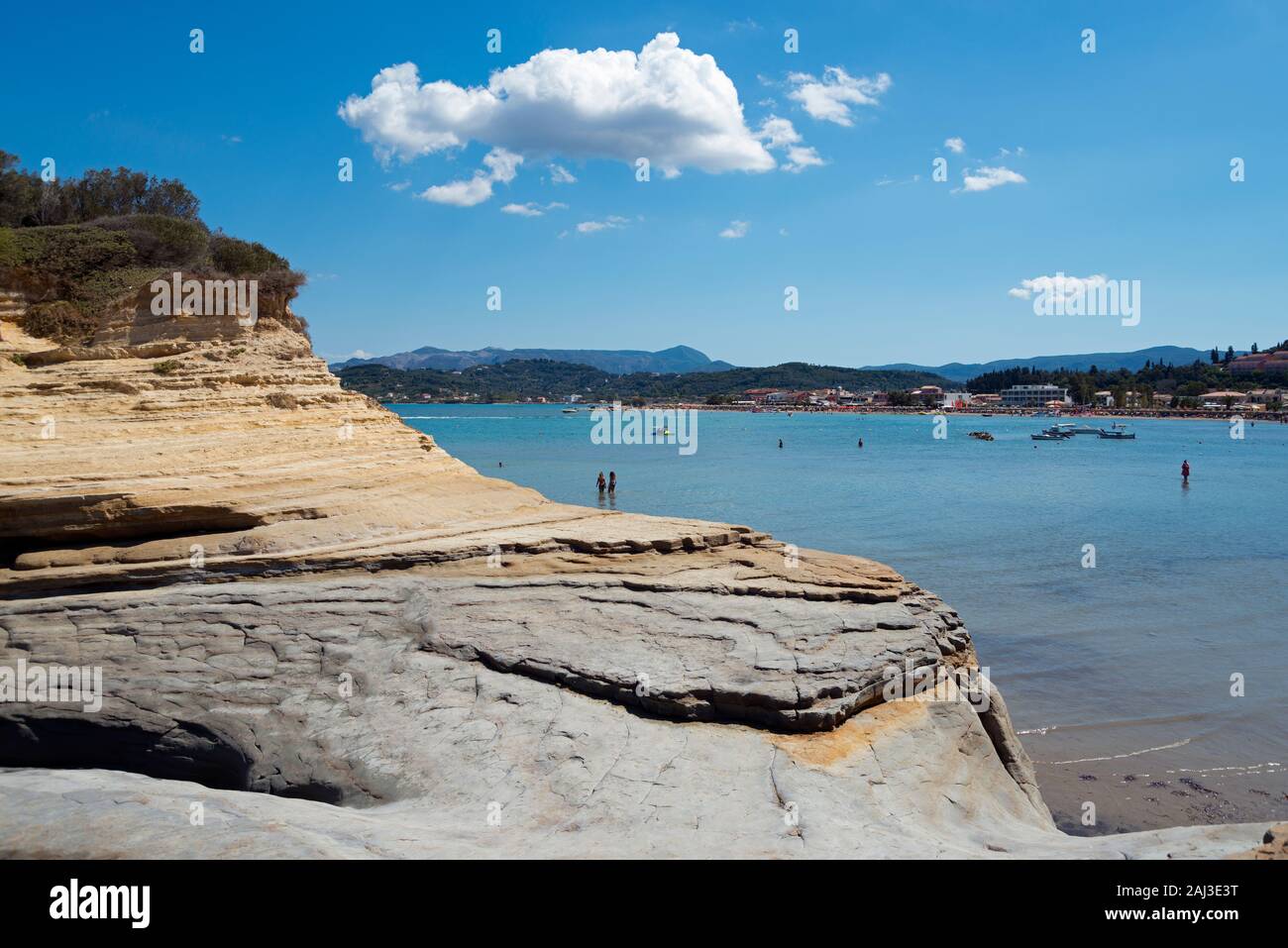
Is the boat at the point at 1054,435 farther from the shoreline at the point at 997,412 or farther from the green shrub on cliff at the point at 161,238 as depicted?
the green shrub on cliff at the point at 161,238

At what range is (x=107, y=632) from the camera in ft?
29.5

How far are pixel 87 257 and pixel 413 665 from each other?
A: 41.7 ft

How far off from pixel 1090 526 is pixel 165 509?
98.0 feet

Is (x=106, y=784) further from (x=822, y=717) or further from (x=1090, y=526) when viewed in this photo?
(x=1090, y=526)

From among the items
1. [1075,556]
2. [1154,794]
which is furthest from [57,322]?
[1075,556]

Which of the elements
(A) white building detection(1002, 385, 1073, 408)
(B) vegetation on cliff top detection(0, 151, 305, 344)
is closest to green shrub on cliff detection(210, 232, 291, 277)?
(B) vegetation on cliff top detection(0, 151, 305, 344)

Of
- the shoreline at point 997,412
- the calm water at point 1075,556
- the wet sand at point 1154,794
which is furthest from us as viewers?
the shoreline at point 997,412

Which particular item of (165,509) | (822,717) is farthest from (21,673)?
(822,717)

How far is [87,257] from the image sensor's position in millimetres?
15617

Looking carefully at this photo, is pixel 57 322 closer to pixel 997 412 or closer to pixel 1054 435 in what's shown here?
pixel 1054 435

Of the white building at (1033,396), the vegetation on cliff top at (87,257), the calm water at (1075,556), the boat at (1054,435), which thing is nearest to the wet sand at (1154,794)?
the calm water at (1075,556)

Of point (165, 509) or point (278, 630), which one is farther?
point (165, 509)

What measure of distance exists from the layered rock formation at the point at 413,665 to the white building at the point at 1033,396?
580ft

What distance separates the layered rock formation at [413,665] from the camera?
226 inches
